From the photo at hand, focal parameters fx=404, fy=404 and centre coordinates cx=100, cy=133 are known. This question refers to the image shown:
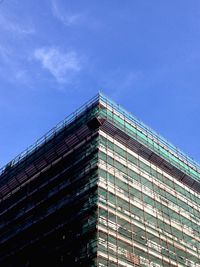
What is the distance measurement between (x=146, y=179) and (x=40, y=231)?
12.3 metres

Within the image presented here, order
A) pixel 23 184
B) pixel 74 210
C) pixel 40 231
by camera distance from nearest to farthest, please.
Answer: pixel 74 210
pixel 40 231
pixel 23 184

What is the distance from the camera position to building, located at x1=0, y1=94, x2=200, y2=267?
113ft

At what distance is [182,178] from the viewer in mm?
48812

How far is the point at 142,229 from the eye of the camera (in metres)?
37.5

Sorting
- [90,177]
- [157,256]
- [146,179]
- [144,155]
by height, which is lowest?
[157,256]

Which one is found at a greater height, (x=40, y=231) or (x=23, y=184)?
(x=23, y=184)

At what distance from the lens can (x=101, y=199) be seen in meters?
35.2

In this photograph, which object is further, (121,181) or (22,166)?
(22,166)

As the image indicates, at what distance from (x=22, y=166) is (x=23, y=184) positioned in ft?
10.1

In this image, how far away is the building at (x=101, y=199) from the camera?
34.5 metres

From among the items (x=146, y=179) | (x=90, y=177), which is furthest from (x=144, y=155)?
(x=90, y=177)

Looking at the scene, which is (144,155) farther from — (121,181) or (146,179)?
(121,181)

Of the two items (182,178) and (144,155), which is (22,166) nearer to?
(144,155)

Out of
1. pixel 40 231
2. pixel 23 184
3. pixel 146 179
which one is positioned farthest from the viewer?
pixel 23 184
